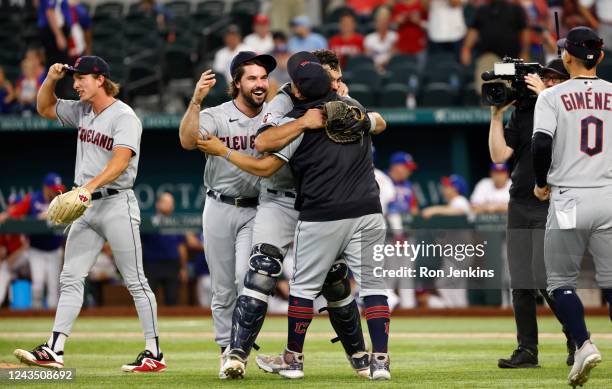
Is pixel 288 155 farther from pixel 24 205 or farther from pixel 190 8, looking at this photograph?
pixel 190 8

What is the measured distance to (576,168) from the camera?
663 cm

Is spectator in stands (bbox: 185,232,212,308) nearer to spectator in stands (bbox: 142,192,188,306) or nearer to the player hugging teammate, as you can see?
spectator in stands (bbox: 142,192,188,306)

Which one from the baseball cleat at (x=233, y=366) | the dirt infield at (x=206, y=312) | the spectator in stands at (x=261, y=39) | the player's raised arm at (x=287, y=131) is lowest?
the dirt infield at (x=206, y=312)

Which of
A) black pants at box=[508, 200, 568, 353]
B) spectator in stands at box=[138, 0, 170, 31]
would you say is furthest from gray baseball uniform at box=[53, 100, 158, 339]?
spectator in stands at box=[138, 0, 170, 31]

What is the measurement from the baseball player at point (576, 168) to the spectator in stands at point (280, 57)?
30.1 ft

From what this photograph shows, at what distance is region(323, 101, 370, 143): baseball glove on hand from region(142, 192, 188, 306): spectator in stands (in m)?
8.57

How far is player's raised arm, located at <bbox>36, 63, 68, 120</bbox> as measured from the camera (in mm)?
8028

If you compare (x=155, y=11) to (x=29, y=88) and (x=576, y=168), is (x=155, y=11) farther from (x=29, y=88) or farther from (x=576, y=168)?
(x=576, y=168)

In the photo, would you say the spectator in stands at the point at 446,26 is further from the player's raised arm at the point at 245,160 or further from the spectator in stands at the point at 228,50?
the player's raised arm at the point at 245,160

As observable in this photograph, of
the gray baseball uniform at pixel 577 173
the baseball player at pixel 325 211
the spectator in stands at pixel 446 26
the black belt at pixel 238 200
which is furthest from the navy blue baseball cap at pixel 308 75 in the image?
the spectator in stands at pixel 446 26

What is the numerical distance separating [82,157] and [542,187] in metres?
3.23

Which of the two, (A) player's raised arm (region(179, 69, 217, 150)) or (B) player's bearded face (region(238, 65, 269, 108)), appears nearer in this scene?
(A) player's raised arm (region(179, 69, 217, 150))

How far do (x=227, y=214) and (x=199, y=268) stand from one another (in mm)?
7668

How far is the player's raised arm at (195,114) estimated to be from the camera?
7199 mm
